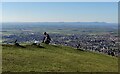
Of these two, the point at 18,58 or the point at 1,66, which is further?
the point at 18,58

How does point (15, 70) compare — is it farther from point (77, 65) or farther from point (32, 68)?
point (77, 65)

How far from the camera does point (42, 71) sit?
23688mm

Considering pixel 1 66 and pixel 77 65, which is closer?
pixel 1 66

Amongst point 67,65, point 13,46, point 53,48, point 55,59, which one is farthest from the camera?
point 53,48

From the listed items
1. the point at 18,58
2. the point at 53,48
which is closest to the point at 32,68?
the point at 18,58

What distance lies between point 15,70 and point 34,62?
404 centimetres

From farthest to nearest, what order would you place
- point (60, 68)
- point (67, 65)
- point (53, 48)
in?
1. point (53, 48)
2. point (67, 65)
3. point (60, 68)

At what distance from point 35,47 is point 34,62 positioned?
34.5 feet

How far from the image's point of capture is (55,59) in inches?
1168

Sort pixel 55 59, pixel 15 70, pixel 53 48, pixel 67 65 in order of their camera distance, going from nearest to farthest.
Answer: pixel 15 70
pixel 67 65
pixel 55 59
pixel 53 48

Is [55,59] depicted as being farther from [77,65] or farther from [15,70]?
[15,70]

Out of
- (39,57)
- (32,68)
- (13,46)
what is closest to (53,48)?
(13,46)

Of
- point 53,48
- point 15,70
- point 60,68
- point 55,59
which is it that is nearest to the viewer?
point 15,70

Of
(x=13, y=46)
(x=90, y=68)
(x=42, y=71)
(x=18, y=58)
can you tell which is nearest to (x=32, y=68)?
(x=42, y=71)
